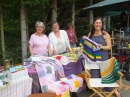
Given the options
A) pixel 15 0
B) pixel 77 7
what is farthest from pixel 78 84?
pixel 77 7

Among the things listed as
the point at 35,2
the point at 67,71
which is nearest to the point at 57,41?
the point at 67,71

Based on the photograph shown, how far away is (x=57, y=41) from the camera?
12.1 ft

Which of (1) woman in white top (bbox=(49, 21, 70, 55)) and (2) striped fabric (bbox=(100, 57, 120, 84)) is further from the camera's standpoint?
(1) woman in white top (bbox=(49, 21, 70, 55))

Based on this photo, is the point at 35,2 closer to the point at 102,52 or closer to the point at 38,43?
the point at 38,43

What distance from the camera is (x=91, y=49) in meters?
3.04

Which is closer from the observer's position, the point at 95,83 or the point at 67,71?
the point at 95,83

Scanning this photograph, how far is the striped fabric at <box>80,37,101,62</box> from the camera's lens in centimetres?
301

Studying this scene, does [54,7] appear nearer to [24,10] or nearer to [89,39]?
[24,10]

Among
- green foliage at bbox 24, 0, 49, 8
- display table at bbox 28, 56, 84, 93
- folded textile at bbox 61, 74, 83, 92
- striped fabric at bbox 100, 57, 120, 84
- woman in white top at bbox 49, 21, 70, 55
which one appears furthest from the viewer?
green foliage at bbox 24, 0, 49, 8

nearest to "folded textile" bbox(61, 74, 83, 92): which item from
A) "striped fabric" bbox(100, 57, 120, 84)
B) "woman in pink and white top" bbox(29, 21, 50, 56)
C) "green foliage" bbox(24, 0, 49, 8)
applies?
"striped fabric" bbox(100, 57, 120, 84)

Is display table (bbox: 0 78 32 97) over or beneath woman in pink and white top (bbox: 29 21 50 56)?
beneath

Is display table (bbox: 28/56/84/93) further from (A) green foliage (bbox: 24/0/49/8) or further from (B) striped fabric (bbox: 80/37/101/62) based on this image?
(A) green foliage (bbox: 24/0/49/8)

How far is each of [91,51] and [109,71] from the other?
48cm

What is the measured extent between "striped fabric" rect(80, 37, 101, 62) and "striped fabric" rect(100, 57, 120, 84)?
0.16 meters
